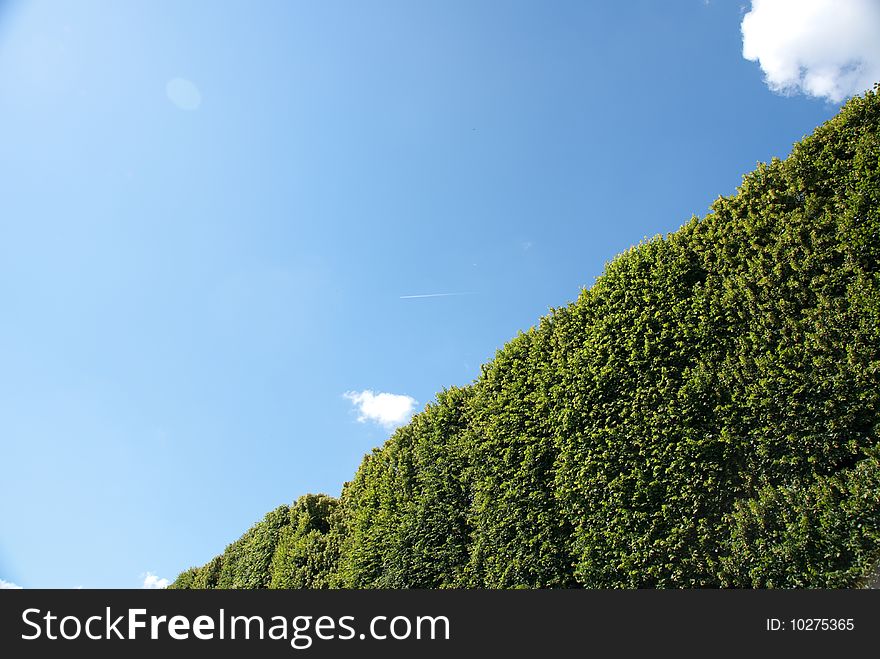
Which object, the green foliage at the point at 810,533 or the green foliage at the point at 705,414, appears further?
the green foliage at the point at 705,414

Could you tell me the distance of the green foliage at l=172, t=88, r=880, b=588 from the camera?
20.9ft

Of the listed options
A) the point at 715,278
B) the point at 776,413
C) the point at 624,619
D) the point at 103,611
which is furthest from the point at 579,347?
the point at 103,611

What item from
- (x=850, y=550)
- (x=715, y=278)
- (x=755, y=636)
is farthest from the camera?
(x=715, y=278)

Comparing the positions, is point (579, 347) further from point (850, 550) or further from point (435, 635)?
point (435, 635)

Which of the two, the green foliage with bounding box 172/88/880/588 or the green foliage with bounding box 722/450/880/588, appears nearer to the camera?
the green foliage with bounding box 722/450/880/588

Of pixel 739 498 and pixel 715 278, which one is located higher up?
pixel 715 278

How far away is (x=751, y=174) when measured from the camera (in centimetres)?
773

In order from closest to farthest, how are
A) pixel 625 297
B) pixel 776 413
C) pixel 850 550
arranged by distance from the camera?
pixel 850 550, pixel 776 413, pixel 625 297

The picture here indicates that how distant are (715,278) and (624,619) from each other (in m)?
4.18

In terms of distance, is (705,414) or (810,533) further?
(705,414)

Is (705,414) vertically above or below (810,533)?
above

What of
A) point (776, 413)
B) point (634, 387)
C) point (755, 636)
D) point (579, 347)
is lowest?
point (755, 636)

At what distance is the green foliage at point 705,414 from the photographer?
20.9ft

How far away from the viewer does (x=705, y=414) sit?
23.8ft
